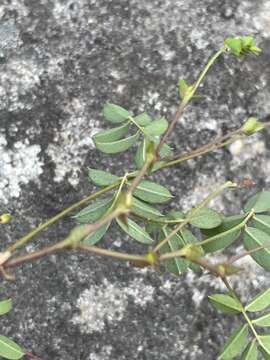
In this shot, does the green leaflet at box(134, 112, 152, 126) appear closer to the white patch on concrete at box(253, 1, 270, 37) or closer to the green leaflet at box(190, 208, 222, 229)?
the green leaflet at box(190, 208, 222, 229)

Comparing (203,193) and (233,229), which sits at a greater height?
(233,229)

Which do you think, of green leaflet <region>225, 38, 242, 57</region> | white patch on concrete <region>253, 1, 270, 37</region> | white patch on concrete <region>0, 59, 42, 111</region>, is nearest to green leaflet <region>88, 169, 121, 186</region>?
green leaflet <region>225, 38, 242, 57</region>

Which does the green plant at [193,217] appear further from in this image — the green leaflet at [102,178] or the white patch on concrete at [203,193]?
the white patch on concrete at [203,193]

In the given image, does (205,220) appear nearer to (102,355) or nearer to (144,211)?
(144,211)

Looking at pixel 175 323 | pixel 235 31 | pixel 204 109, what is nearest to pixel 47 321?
pixel 175 323

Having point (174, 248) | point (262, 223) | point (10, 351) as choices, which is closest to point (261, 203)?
point (262, 223)

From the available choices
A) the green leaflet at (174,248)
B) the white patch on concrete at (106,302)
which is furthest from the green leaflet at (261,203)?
the white patch on concrete at (106,302)
